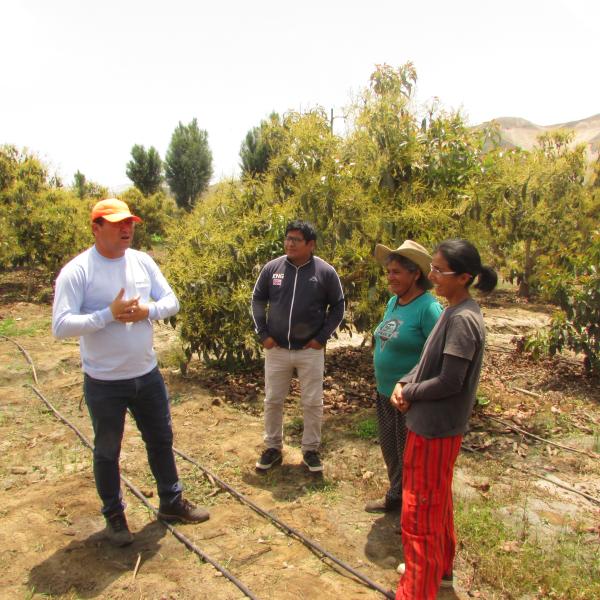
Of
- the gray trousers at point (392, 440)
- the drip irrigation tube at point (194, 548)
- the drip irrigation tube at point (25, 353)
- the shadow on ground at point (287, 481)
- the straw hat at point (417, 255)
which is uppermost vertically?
the straw hat at point (417, 255)

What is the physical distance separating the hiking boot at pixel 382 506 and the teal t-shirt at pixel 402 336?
31.7 inches

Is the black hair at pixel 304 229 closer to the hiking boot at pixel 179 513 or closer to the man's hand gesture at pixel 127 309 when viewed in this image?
the man's hand gesture at pixel 127 309

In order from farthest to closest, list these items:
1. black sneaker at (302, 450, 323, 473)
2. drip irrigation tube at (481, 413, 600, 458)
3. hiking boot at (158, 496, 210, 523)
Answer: drip irrigation tube at (481, 413, 600, 458) < black sneaker at (302, 450, 323, 473) < hiking boot at (158, 496, 210, 523)

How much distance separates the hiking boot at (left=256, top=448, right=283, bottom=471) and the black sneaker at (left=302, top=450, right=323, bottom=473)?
0.26 metres

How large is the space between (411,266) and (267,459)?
6.55 ft

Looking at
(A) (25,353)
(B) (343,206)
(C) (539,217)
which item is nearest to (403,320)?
(B) (343,206)

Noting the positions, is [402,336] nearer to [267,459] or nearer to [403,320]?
[403,320]

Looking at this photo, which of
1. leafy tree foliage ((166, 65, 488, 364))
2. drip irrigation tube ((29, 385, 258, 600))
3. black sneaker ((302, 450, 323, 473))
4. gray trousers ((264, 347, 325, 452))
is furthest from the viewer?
leafy tree foliage ((166, 65, 488, 364))

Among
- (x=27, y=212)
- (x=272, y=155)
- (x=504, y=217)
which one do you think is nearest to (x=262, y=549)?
(x=272, y=155)

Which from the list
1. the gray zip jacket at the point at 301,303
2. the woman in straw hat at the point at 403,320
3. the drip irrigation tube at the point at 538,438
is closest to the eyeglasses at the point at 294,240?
the gray zip jacket at the point at 301,303

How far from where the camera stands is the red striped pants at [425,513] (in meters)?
2.54

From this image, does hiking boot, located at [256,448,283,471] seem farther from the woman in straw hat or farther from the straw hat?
the straw hat

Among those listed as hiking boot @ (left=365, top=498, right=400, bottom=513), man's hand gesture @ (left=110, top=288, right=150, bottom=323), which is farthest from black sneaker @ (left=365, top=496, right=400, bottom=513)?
man's hand gesture @ (left=110, top=288, right=150, bottom=323)

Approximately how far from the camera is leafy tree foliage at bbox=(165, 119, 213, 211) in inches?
1462
